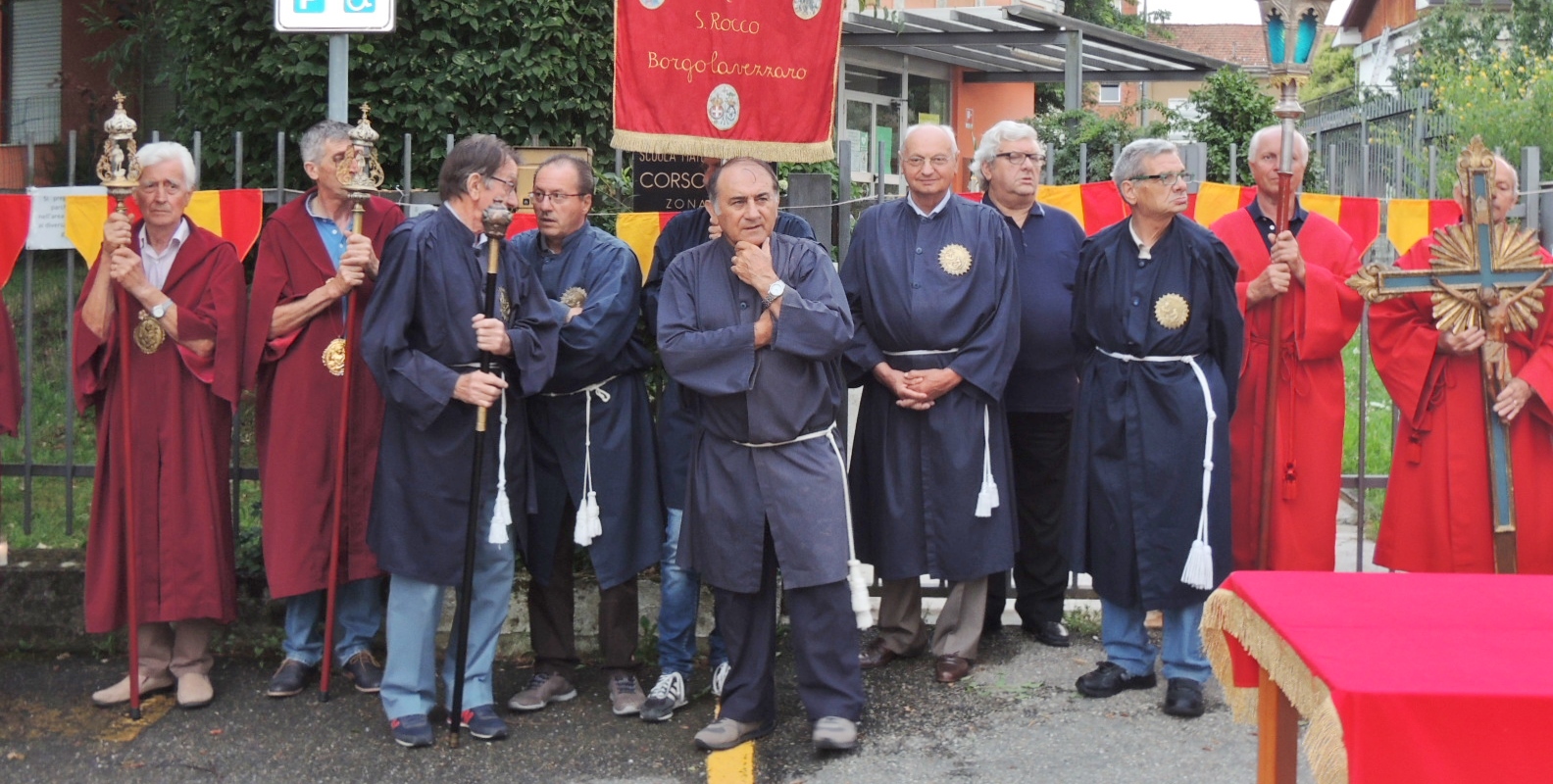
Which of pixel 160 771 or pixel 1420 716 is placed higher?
pixel 1420 716

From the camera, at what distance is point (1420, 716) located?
104 inches

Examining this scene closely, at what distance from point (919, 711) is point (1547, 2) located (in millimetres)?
19732

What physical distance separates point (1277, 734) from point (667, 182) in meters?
3.64

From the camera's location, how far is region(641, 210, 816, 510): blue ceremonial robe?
5.48 m

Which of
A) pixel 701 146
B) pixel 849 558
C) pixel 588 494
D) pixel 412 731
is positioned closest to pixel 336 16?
pixel 701 146

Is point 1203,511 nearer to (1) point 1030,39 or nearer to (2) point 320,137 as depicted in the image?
(2) point 320,137

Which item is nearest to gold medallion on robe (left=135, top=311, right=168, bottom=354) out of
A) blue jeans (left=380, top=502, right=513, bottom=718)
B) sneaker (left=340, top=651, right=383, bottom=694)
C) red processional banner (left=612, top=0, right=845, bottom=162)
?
blue jeans (left=380, top=502, right=513, bottom=718)

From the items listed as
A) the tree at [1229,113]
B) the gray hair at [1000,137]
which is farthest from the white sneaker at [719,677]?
the tree at [1229,113]

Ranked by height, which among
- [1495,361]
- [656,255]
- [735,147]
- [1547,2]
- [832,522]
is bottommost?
[832,522]

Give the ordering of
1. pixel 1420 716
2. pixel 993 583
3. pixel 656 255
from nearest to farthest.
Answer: pixel 1420 716 < pixel 656 255 < pixel 993 583

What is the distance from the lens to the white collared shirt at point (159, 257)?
5316mm

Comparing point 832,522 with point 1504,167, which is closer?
point 832,522

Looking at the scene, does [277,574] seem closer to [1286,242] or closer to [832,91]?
[832,91]

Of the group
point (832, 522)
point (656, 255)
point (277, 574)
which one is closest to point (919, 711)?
point (832, 522)
